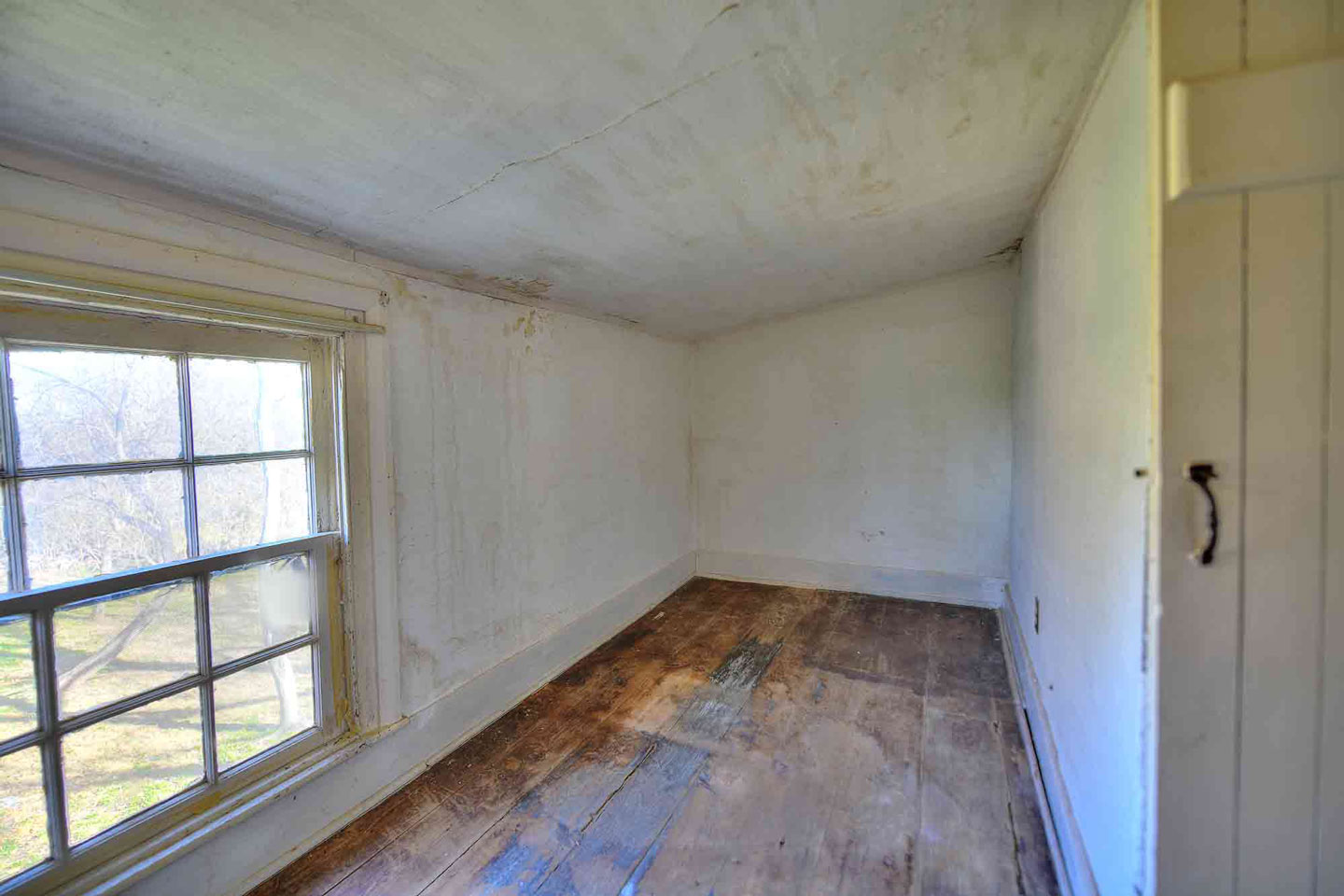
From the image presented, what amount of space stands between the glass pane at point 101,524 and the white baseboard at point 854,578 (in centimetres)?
341

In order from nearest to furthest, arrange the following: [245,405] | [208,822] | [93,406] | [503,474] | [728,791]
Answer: [93,406]
[208,822]
[245,405]
[728,791]
[503,474]

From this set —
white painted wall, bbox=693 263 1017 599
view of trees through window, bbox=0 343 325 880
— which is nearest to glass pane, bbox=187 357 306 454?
view of trees through window, bbox=0 343 325 880

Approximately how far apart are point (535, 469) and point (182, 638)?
136 cm

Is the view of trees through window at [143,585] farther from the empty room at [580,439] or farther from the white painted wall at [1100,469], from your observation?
the white painted wall at [1100,469]

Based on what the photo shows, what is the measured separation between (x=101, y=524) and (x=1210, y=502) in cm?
223

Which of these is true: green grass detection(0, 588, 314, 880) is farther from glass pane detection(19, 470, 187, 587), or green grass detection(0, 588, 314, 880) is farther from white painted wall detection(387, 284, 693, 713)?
white painted wall detection(387, 284, 693, 713)

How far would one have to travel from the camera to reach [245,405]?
147 cm

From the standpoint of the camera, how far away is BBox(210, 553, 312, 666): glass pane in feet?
4.63

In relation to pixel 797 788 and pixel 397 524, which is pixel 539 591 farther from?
pixel 797 788

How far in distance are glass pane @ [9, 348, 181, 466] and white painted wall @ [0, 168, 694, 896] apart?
21cm

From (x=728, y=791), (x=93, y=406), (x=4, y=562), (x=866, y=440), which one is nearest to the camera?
(x=4, y=562)

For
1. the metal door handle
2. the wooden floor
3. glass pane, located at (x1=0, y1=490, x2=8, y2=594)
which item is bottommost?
the wooden floor

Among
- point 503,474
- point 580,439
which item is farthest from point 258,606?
point 580,439

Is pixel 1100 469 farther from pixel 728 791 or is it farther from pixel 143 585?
pixel 143 585
